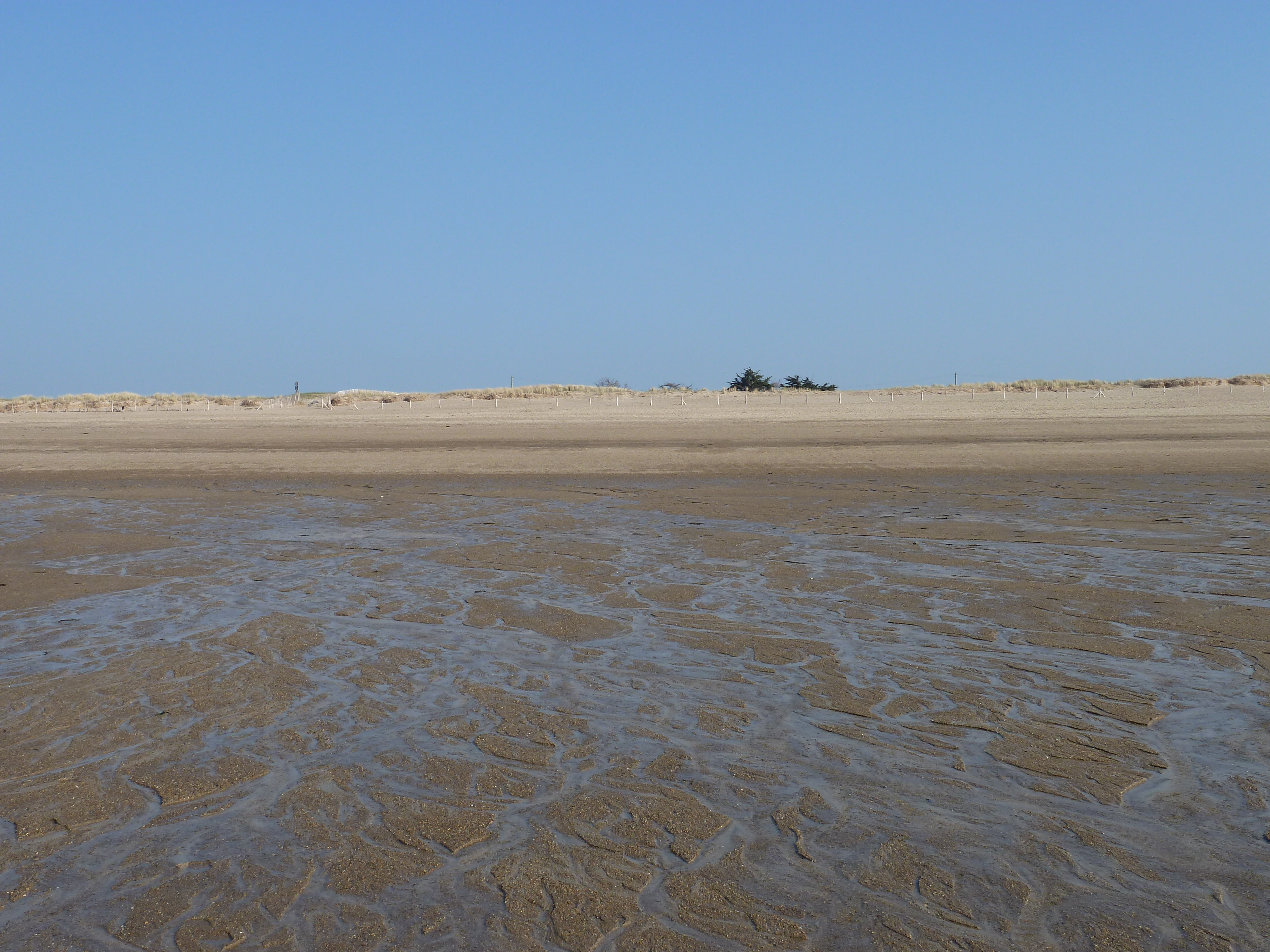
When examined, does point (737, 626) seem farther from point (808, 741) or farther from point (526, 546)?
point (526, 546)

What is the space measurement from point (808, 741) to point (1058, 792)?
993 millimetres

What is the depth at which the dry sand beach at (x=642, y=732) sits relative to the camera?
298 centimetres

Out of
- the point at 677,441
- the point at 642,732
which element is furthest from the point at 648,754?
the point at 677,441

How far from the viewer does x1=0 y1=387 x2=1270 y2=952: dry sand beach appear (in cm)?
298

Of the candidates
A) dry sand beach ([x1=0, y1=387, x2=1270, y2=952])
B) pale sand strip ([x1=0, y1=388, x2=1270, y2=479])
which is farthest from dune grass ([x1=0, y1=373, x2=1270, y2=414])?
dry sand beach ([x1=0, y1=387, x2=1270, y2=952])

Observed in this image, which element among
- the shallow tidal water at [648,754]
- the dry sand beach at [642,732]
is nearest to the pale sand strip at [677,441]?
the dry sand beach at [642,732]

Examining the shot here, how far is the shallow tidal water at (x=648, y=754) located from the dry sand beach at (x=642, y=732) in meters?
0.02

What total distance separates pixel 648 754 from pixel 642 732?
0.90 feet

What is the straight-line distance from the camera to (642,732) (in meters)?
4.43

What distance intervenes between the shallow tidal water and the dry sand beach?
18mm

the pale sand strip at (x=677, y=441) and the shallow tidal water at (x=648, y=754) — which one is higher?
the pale sand strip at (x=677, y=441)

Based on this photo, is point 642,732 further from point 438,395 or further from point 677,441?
point 438,395

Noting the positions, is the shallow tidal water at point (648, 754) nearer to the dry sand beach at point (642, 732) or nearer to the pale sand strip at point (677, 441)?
the dry sand beach at point (642, 732)

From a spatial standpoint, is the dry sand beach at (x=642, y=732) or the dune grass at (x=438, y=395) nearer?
the dry sand beach at (x=642, y=732)
